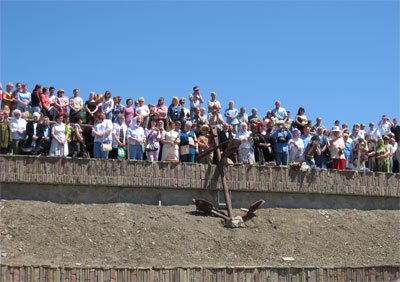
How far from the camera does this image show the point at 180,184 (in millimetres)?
27703

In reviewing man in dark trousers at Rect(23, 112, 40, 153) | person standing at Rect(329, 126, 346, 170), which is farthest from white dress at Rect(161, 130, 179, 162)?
person standing at Rect(329, 126, 346, 170)

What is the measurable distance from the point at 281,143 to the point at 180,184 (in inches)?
134

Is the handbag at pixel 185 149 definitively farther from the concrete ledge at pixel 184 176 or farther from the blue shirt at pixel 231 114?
the blue shirt at pixel 231 114

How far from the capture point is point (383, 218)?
29578 mm

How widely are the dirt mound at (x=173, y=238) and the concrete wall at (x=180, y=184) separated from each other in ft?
1.51

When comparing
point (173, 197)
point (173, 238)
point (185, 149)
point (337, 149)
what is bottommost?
point (173, 238)

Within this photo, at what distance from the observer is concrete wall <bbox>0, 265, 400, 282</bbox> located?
67.3 feet

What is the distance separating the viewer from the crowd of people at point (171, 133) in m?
26.8

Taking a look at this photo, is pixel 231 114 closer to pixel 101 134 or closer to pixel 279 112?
pixel 279 112

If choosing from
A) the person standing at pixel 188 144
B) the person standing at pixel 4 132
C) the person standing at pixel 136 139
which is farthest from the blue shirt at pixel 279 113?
the person standing at pixel 4 132

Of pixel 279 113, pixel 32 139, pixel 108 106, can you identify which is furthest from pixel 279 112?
pixel 32 139

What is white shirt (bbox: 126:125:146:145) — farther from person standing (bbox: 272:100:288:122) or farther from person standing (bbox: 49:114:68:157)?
person standing (bbox: 272:100:288:122)

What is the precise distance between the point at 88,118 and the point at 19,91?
2060 millimetres

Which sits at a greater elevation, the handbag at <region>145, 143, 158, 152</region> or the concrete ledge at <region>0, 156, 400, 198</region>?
the handbag at <region>145, 143, 158, 152</region>
